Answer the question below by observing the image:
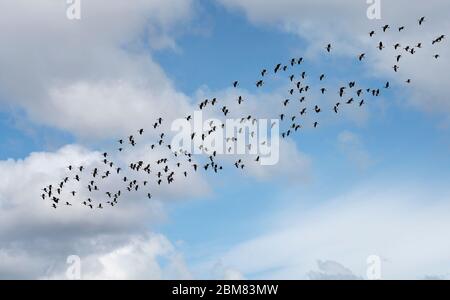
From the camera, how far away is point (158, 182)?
14900 cm

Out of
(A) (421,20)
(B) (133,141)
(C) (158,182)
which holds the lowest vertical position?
(C) (158,182)
